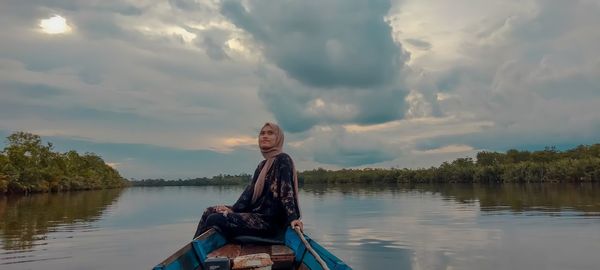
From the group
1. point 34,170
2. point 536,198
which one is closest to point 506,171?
point 536,198

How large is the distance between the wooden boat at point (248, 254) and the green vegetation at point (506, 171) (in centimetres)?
6474

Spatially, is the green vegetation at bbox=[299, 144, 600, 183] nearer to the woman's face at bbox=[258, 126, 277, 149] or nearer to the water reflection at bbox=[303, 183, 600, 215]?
the water reflection at bbox=[303, 183, 600, 215]

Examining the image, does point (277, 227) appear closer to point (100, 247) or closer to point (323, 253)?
point (323, 253)

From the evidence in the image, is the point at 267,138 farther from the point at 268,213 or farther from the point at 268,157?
the point at 268,213

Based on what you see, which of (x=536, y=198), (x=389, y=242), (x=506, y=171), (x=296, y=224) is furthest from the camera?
(x=506, y=171)

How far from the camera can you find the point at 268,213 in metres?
5.31

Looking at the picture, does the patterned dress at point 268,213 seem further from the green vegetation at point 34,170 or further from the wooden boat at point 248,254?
the green vegetation at point 34,170

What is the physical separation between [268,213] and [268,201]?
141 mm

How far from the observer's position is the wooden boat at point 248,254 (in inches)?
138

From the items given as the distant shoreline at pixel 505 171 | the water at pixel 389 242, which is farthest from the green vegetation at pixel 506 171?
the water at pixel 389 242

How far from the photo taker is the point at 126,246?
12273 mm

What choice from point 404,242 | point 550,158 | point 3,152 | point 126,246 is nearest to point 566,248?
point 404,242

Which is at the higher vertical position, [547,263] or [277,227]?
[277,227]

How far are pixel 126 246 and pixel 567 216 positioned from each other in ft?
53.6
